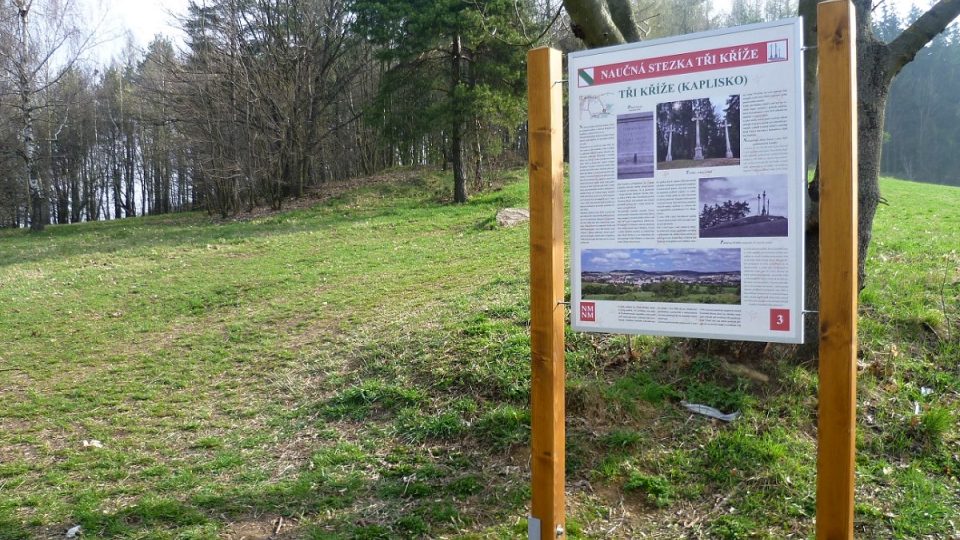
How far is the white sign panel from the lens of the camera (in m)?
2.72

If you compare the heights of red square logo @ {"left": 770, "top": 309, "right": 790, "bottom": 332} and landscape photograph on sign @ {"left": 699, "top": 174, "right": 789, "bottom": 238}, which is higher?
landscape photograph on sign @ {"left": 699, "top": 174, "right": 789, "bottom": 238}

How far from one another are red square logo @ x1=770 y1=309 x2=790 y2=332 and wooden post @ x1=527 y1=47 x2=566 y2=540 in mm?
882

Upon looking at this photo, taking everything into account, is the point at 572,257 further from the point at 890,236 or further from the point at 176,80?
the point at 176,80

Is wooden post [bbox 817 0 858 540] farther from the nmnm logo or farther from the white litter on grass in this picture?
the white litter on grass

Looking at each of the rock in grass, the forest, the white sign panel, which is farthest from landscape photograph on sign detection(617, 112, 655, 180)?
the rock in grass

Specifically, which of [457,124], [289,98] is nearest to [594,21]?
[457,124]

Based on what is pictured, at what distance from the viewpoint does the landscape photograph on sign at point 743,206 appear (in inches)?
108

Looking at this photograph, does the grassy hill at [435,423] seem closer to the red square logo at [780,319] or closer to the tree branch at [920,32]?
the red square logo at [780,319]

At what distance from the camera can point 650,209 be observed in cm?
296

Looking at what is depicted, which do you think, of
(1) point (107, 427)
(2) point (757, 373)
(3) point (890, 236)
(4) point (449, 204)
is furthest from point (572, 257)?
(4) point (449, 204)

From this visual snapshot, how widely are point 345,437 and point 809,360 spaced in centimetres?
347

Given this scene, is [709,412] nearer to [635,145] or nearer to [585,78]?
[635,145]

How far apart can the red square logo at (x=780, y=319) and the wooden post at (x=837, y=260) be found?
0.13 meters

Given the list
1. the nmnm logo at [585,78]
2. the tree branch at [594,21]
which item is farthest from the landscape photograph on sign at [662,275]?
the tree branch at [594,21]
